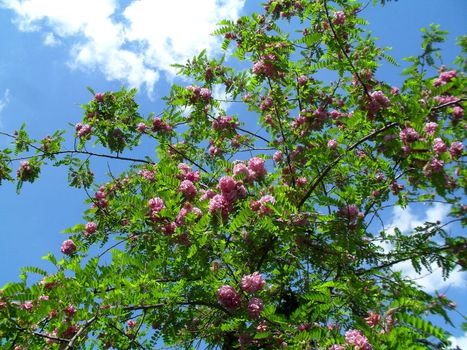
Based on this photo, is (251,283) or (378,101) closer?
(251,283)

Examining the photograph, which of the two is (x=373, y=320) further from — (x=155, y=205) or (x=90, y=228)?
(x=90, y=228)

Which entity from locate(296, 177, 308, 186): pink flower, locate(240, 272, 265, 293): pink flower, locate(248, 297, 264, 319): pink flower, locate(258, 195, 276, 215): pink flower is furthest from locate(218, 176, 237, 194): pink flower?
locate(296, 177, 308, 186): pink flower

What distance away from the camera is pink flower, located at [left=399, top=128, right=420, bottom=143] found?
379 centimetres

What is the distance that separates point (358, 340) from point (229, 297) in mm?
1309

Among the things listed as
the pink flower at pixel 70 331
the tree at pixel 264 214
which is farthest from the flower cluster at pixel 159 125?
the pink flower at pixel 70 331

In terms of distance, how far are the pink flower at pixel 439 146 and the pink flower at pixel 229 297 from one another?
2281 mm

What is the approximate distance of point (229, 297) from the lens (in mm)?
3691

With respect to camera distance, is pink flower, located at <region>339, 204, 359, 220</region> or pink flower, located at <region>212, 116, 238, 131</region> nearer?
pink flower, located at <region>339, 204, 359, 220</region>

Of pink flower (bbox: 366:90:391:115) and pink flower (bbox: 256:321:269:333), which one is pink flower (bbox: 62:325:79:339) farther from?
pink flower (bbox: 366:90:391:115)

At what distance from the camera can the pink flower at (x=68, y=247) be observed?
607 cm

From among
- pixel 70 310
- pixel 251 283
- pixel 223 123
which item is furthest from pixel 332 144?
pixel 70 310

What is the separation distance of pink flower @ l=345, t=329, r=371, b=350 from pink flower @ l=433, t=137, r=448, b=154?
1.81 m

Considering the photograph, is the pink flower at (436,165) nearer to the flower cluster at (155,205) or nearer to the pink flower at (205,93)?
the flower cluster at (155,205)

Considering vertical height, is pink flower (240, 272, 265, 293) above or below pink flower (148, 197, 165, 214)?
below
